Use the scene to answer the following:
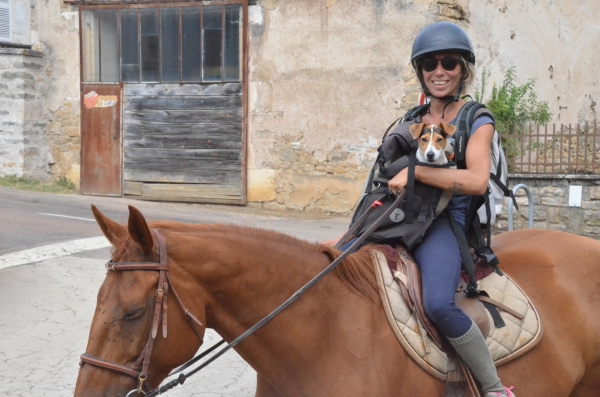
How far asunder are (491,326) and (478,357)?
25 centimetres

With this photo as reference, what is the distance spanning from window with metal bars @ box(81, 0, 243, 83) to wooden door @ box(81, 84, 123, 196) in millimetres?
349

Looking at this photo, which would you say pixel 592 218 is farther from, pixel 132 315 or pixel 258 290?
pixel 132 315

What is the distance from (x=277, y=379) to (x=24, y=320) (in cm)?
469

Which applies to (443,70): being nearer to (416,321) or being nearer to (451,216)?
(451,216)

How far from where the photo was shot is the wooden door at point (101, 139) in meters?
15.9

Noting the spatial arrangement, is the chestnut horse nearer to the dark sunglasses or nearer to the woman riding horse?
the woman riding horse

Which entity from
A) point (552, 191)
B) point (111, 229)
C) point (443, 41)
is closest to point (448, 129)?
point (443, 41)

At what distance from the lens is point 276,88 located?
14891mm

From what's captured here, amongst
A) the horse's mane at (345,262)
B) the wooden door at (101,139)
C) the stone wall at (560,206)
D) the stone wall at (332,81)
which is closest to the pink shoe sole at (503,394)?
the horse's mane at (345,262)

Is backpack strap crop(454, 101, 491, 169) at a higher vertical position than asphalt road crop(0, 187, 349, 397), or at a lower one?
higher

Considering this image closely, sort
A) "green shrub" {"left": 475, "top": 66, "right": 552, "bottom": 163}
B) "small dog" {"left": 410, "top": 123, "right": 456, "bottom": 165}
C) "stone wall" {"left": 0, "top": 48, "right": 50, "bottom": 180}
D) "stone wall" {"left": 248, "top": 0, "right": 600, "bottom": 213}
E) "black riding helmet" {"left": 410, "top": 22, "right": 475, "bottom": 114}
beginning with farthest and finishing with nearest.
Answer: "stone wall" {"left": 0, "top": 48, "right": 50, "bottom": 180} → "green shrub" {"left": 475, "top": 66, "right": 552, "bottom": 163} → "stone wall" {"left": 248, "top": 0, "right": 600, "bottom": 213} → "black riding helmet" {"left": 410, "top": 22, "right": 475, "bottom": 114} → "small dog" {"left": 410, "top": 123, "right": 456, "bottom": 165}

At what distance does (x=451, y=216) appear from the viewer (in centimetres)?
324

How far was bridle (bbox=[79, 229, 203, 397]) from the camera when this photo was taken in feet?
8.00

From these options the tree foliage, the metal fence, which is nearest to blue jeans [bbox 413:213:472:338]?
the metal fence
